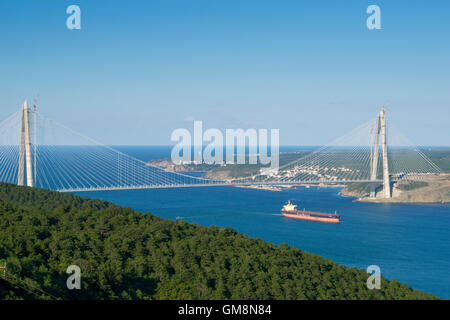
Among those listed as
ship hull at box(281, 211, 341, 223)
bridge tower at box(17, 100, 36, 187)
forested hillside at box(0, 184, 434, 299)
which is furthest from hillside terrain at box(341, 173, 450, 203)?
forested hillside at box(0, 184, 434, 299)

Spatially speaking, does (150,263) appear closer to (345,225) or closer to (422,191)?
(345,225)

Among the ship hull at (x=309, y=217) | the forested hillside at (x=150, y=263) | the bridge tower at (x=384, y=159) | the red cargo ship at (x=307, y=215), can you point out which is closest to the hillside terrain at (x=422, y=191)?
the bridge tower at (x=384, y=159)

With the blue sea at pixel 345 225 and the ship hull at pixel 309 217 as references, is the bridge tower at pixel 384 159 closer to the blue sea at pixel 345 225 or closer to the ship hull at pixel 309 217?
the blue sea at pixel 345 225

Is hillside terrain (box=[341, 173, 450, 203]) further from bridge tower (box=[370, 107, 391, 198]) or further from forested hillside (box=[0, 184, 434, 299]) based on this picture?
forested hillside (box=[0, 184, 434, 299])

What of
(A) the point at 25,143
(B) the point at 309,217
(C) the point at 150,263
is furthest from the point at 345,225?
(C) the point at 150,263
